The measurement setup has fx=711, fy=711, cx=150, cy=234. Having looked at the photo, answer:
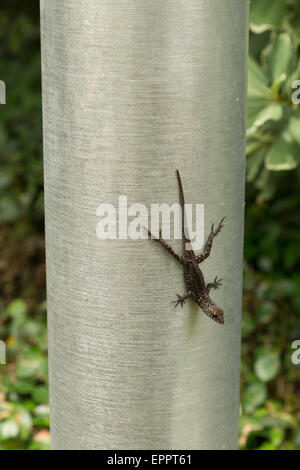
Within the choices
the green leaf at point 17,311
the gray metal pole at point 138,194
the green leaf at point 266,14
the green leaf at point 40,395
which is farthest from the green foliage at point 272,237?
the green leaf at point 17,311

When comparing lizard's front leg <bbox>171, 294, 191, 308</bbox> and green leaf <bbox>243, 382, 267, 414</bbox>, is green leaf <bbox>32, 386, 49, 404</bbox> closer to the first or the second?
green leaf <bbox>243, 382, 267, 414</bbox>

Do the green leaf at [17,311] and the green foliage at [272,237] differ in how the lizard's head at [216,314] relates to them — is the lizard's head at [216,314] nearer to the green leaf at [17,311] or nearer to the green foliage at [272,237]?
the green foliage at [272,237]

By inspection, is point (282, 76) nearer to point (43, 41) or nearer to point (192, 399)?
point (43, 41)

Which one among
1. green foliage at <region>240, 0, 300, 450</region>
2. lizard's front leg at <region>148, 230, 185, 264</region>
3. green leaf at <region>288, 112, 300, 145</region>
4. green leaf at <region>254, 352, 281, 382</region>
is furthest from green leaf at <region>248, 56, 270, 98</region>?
green leaf at <region>254, 352, 281, 382</region>

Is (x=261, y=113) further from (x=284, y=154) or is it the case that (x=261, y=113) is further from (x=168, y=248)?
(x=168, y=248)

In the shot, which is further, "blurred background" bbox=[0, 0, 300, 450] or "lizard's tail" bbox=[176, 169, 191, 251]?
"blurred background" bbox=[0, 0, 300, 450]

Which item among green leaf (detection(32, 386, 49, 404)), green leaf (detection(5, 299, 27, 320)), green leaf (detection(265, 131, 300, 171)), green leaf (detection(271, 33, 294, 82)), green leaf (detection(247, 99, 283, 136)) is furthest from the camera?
green leaf (detection(5, 299, 27, 320))

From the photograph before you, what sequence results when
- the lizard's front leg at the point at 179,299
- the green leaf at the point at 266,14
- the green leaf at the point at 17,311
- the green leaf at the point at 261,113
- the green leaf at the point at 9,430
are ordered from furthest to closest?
the green leaf at the point at 17,311 < the green leaf at the point at 9,430 < the green leaf at the point at 266,14 < the green leaf at the point at 261,113 < the lizard's front leg at the point at 179,299

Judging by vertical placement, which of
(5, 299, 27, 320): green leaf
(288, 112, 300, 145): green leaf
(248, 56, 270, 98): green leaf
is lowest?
(5, 299, 27, 320): green leaf

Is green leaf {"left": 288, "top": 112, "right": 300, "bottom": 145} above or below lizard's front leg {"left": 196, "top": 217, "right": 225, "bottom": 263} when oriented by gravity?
above
